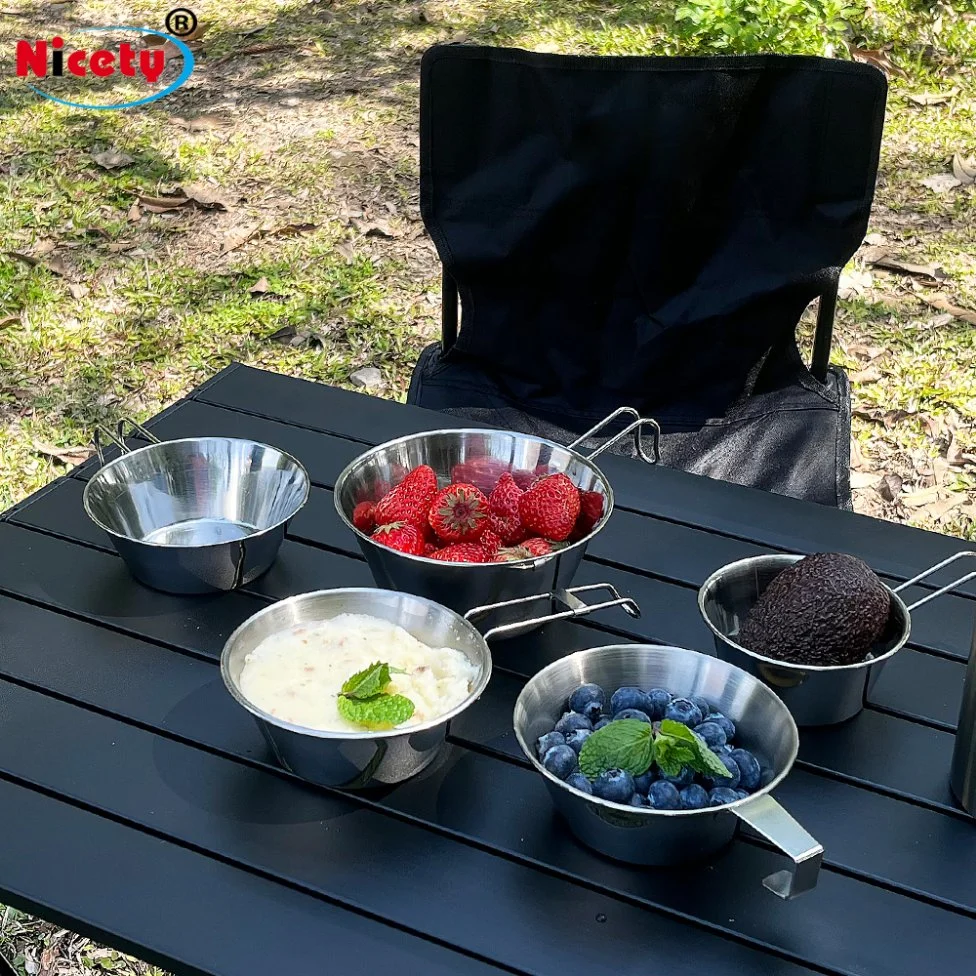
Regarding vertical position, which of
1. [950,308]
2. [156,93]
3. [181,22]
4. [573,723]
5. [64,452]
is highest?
[573,723]

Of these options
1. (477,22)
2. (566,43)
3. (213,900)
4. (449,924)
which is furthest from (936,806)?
(477,22)

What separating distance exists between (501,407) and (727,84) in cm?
69

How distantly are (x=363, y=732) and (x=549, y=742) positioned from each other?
0.54 feet

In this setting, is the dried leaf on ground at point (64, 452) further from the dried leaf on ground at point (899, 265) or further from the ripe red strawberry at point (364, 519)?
the dried leaf on ground at point (899, 265)

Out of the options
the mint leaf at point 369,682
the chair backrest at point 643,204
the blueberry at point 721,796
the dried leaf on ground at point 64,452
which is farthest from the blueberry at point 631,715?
the dried leaf on ground at point 64,452

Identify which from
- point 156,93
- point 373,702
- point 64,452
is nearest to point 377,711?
point 373,702

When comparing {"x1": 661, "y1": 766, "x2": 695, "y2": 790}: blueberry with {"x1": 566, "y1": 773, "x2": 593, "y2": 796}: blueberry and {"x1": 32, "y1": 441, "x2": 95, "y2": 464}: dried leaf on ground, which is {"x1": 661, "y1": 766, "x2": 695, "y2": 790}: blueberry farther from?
{"x1": 32, "y1": 441, "x2": 95, "y2": 464}: dried leaf on ground

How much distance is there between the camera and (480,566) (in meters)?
1.32

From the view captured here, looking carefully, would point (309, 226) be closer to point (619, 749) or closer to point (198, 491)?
point (198, 491)

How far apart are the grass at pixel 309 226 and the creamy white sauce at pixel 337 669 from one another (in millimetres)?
930

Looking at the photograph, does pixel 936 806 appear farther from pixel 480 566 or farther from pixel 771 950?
pixel 480 566

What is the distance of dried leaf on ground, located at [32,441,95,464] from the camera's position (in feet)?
9.83

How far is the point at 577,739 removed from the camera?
1.12 m

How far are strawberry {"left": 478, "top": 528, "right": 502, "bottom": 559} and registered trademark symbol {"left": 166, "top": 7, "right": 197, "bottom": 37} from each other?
464 centimetres
